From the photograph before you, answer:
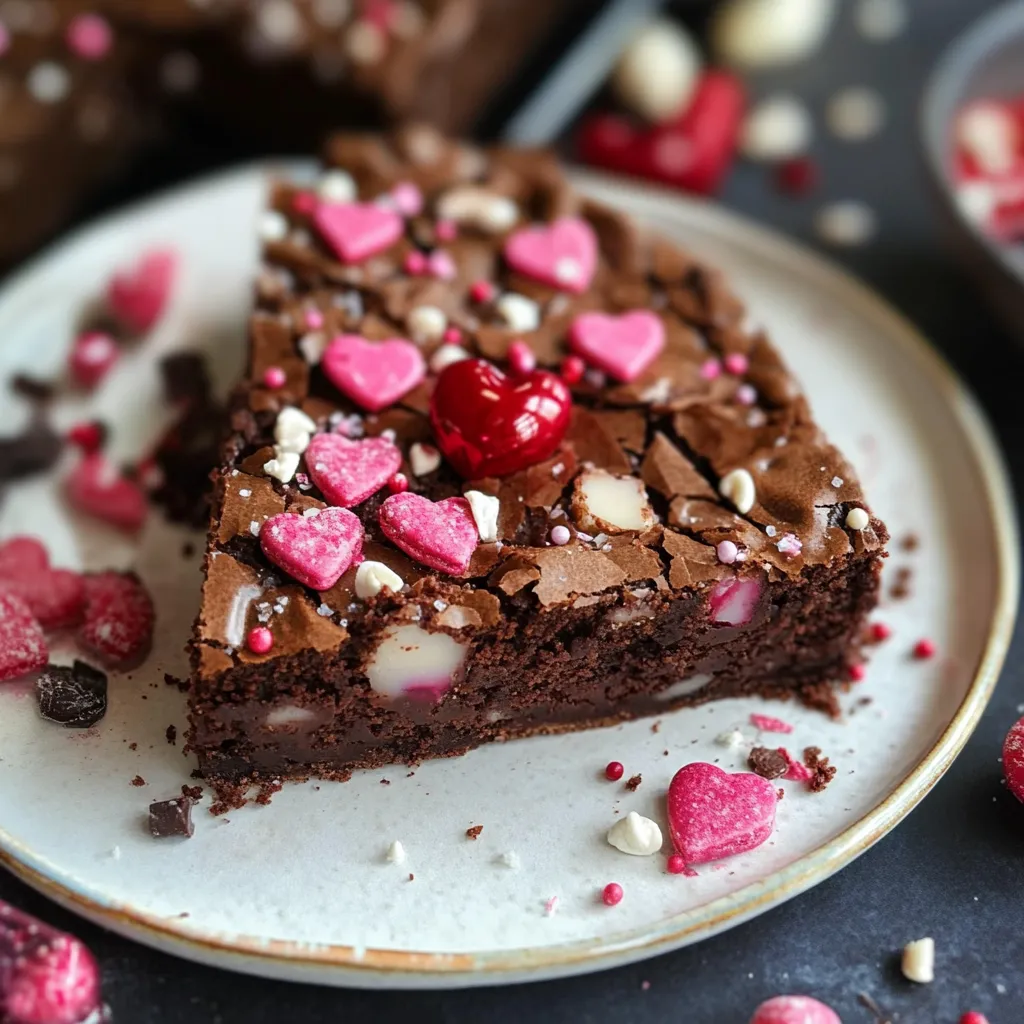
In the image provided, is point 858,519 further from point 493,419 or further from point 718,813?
point 493,419

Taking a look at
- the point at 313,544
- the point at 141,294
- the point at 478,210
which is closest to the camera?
the point at 313,544

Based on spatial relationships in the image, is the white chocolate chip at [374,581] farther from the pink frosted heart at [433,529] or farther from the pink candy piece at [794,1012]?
the pink candy piece at [794,1012]

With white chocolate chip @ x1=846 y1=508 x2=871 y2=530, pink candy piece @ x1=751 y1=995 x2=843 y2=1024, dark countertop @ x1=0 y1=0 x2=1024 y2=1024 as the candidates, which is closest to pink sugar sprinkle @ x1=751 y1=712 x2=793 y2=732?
dark countertop @ x1=0 y1=0 x2=1024 y2=1024

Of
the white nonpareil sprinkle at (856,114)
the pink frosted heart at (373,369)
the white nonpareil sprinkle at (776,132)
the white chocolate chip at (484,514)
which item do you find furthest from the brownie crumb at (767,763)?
the white nonpareil sprinkle at (856,114)

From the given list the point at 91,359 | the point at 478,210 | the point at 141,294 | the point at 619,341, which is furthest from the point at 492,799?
the point at 141,294

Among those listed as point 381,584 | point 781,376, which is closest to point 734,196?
point 781,376

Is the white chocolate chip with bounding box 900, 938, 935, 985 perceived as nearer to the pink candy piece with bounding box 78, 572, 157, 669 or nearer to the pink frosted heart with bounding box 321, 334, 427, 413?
the pink frosted heart with bounding box 321, 334, 427, 413
